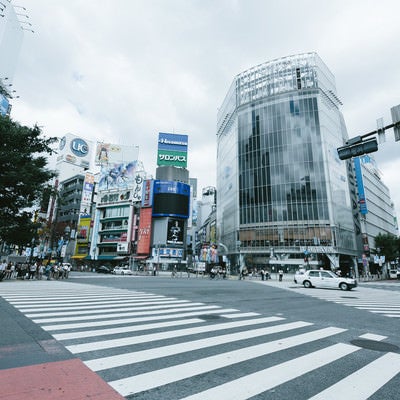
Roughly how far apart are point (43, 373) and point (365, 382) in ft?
14.8

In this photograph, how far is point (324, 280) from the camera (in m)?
22.2

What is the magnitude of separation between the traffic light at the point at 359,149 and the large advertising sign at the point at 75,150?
9627 centimetres

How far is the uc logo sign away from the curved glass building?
188 ft

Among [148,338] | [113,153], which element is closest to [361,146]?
[148,338]

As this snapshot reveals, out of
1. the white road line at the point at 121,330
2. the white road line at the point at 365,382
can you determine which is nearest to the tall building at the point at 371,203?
the white road line at the point at 121,330

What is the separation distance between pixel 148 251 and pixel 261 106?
43.6m

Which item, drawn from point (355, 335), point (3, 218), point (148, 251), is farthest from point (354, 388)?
point (148, 251)

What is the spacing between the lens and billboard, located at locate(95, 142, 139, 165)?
8112 centimetres

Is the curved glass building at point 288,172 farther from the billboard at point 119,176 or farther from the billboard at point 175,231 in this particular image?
the billboard at point 119,176

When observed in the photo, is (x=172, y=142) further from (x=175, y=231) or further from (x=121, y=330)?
(x=121, y=330)

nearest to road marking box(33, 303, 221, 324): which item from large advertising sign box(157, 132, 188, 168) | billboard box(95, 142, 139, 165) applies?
large advertising sign box(157, 132, 188, 168)

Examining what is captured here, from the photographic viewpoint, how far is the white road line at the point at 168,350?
13.4 feet

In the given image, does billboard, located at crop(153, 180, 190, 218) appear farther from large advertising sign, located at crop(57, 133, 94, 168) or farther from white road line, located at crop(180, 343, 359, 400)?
white road line, located at crop(180, 343, 359, 400)

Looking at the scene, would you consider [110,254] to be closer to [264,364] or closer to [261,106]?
[261,106]
